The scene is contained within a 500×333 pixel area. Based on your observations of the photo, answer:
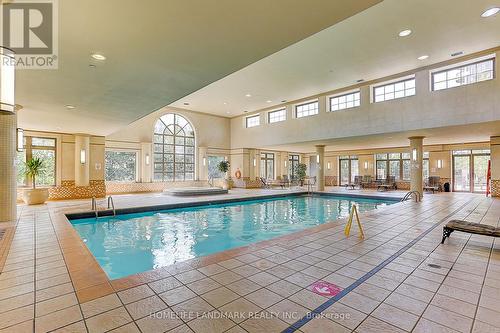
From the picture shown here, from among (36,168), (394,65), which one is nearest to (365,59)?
(394,65)

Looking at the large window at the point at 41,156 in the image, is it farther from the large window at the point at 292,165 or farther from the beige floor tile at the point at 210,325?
the large window at the point at 292,165

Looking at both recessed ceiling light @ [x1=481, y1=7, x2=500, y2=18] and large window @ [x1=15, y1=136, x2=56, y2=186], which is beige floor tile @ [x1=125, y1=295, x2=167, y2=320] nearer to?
recessed ceiling light @ [x1=481, y1=7, x2=500, y2=18]

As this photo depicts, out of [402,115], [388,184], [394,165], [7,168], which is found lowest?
[388,184]

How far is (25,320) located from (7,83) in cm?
190

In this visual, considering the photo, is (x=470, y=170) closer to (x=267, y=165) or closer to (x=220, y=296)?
(x=267, y=165)

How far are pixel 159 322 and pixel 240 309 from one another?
2.27 feet

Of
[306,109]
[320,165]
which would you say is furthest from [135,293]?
[320,165]

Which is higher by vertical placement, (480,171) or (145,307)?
(480,171)

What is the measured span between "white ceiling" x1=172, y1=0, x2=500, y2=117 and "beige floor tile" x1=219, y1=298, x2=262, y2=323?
19.7 feet

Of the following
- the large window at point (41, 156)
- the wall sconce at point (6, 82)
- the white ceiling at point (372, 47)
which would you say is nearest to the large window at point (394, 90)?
the white ceiling at point (372, 47)

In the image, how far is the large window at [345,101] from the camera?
1105cm

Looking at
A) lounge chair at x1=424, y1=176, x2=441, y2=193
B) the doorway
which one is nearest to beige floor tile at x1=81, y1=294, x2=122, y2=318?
lounge chair at x1=424, y1=176, x2=441, y2=193

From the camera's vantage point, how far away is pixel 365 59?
26.0ft

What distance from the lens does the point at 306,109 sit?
1322 cm
